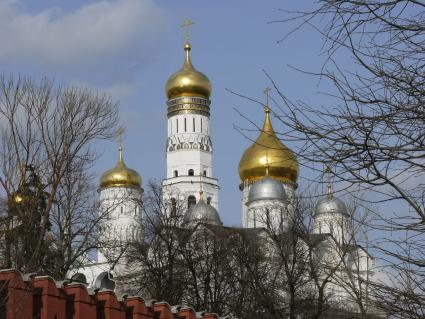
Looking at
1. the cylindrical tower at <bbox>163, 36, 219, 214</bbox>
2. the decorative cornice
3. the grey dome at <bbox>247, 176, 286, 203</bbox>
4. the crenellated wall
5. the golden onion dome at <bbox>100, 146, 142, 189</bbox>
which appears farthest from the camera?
the decorative cornice

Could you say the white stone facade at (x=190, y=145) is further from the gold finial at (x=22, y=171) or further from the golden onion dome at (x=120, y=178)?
the gold finial at (x=22, y=171)

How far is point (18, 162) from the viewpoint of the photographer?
23.3m

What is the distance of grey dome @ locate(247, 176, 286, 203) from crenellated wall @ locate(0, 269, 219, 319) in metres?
46.6

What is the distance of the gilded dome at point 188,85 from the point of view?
3201 inches

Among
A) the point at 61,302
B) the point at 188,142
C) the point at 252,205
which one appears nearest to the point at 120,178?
the point at 188,142

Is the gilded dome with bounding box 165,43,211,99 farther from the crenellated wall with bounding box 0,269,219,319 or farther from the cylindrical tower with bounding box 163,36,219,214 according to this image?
the crenellated wall with bounding box 0,269,219,319

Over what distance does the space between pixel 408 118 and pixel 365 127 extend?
1.08 feet

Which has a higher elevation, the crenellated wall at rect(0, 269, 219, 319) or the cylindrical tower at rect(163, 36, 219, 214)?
the cylindrical tower at rect(163, 36, 219, 214)

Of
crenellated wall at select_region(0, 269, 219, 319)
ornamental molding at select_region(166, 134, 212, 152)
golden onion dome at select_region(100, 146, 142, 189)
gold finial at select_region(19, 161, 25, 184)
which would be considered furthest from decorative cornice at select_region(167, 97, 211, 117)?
crenellated wall at select_region(0, 269, 219, 319)

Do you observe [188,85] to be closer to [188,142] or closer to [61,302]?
[188,142]

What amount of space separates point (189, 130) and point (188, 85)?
11.0 ft

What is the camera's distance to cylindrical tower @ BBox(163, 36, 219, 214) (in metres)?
80.9

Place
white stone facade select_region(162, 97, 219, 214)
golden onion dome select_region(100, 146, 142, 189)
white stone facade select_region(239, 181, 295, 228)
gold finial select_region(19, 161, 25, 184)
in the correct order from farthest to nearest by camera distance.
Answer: white stone facade select_region(162, 97, 219, 214) → golden onion dome select_region(100, 146, 142, 189) → white stone facade select_region(239, 181, 295, 228) → gold finial select_region(19, 161, 25, 184)

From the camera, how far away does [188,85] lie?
81250 millimetres
